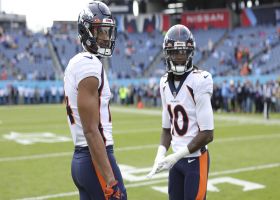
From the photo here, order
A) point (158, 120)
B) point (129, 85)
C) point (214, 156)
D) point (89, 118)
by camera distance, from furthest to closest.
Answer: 1. point (129, 85)
2. point (158, 120)
3. point (214, 156)
4. point (89, 118)

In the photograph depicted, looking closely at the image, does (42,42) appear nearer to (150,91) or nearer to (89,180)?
(150,91)

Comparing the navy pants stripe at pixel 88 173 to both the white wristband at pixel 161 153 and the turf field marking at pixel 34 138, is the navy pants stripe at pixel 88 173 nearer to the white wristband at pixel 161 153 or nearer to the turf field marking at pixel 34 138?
the white wristband at pixel 161 153

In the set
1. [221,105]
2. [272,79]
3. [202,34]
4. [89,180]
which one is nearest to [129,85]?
[221,105]

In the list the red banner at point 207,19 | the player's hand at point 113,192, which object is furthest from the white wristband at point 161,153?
the red banner at point 207,19

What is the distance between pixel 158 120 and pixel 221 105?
452 centimetres

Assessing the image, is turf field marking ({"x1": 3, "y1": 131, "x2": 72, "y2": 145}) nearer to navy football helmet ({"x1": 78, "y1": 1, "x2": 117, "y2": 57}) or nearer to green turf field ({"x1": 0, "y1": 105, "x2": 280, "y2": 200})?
green turf field ({"x1": 0, "y1": 105, "x2": 280, "y2": 200})

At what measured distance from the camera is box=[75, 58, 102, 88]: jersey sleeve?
2.63 meters

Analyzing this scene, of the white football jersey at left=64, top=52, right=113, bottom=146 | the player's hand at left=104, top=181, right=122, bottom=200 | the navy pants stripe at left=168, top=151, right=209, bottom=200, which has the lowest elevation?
the navy pants stripe at left=168, top=151, right=209, bottom=200

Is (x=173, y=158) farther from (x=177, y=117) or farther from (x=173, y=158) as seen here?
(x=177, y=117)

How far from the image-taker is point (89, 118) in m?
2.62

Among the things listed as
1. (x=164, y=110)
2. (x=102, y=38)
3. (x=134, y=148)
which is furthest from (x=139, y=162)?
(x=102, y=38)

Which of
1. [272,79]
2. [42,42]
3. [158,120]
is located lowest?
[158,120]

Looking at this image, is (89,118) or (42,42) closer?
(89,118)

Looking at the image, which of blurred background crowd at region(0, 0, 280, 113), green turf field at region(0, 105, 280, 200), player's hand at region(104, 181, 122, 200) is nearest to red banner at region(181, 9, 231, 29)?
blurred background crowd at region(0, 0, 280, 113)
